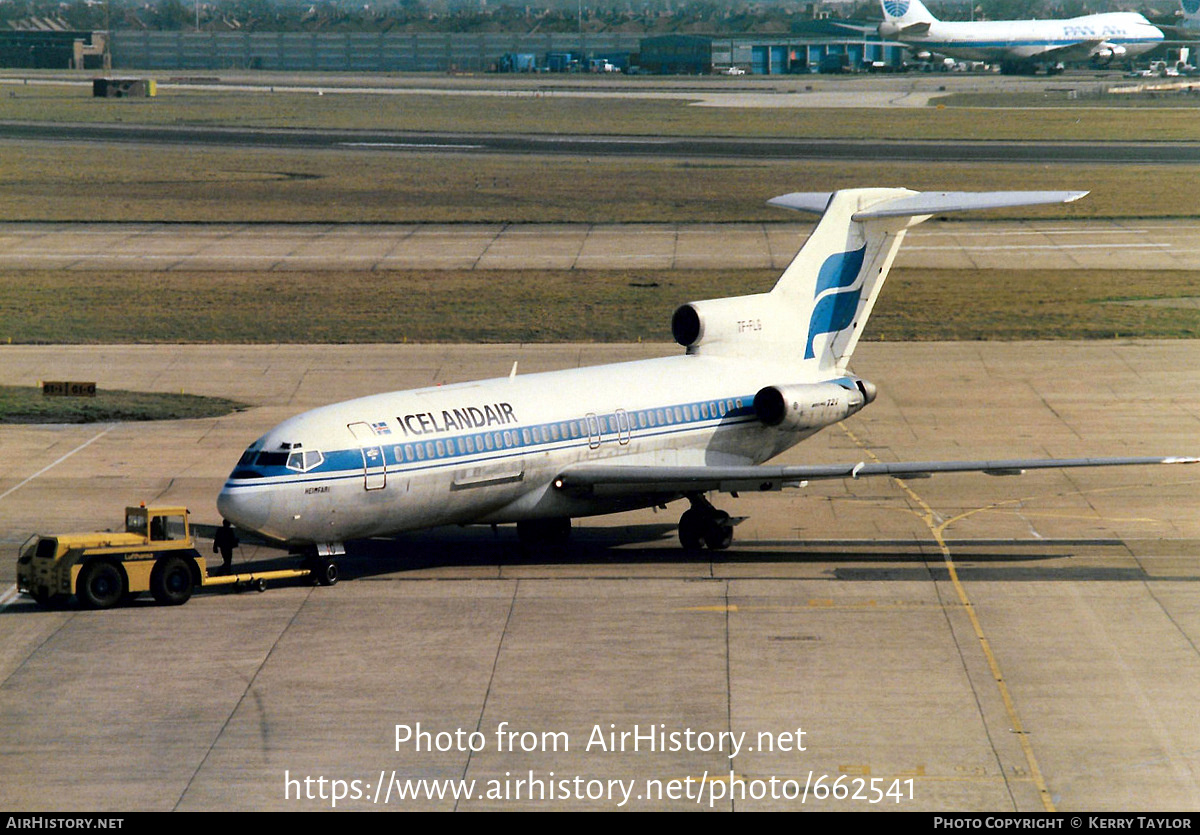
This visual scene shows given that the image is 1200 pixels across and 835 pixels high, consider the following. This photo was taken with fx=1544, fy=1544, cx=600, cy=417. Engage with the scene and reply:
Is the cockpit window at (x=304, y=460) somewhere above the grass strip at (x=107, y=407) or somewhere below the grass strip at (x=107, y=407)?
above

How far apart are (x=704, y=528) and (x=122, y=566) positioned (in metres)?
11.6

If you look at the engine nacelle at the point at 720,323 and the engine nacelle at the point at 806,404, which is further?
the engine nacelle at the point at 720,323

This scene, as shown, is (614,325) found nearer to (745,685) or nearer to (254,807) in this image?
(745,685)

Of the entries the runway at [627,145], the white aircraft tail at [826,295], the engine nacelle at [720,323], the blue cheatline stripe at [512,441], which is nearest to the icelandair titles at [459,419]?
the blue cheatline stripe at [512,441]

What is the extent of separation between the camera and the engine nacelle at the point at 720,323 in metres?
34.3

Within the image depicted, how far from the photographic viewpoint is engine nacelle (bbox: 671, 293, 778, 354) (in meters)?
34.3

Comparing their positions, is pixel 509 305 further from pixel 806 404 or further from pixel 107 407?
pixel 806 404

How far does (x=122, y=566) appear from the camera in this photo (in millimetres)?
27969

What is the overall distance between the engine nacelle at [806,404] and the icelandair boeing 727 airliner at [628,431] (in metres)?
0.04

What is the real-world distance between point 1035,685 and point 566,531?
11.8 m

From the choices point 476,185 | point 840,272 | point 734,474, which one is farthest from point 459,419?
point 476,185

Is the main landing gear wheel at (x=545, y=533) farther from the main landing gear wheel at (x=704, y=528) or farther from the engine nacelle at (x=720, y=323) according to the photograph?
the engine nacelle at (x=720, y=323)

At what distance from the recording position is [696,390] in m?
33.2
